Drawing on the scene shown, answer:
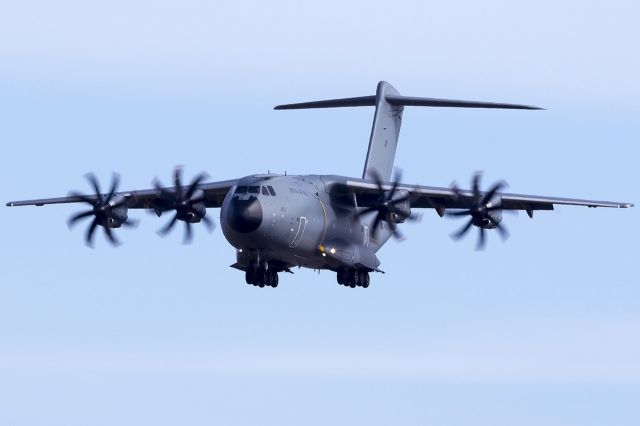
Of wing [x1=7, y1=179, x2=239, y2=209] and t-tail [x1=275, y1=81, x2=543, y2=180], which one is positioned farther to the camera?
t-tail [x1=275, y1=81, x2=543, y2=180]

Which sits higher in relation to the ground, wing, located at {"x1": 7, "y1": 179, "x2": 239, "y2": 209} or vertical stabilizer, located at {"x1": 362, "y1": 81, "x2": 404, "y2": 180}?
vertical stabilizer, located at {"x1": 362, "y1": 81, "x2": 404, "y2": 180}

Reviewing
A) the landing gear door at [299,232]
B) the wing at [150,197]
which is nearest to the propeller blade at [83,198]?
the wing at [150,197]

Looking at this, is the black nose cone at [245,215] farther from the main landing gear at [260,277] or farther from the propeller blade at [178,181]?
the propeller blade at [178,181]

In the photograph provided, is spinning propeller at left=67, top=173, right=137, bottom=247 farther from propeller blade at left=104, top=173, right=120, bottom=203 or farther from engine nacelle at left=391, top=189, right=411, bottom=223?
engine nacelle at left=391, top=189, right=411, bottom=223

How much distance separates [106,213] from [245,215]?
5805mm

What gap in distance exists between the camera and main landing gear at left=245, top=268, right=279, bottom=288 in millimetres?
48250

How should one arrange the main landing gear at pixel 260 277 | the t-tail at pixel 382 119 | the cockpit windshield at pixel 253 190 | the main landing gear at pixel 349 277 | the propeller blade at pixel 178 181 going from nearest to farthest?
the cockpit windshield at pixel 253 190
the main landing gear at pixel 260 277
the propeller blade at pixel 178 181
the main landing gear at pixel 349 277
the t-tail at pixel 382 119

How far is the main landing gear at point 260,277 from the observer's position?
4825 centimetres

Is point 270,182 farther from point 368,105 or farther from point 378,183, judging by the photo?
point 368,105

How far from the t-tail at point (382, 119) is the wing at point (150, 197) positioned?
4849 millimetres

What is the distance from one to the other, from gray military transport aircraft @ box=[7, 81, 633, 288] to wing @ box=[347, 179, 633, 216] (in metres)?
0.03

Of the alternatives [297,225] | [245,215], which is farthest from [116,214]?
[297,225]

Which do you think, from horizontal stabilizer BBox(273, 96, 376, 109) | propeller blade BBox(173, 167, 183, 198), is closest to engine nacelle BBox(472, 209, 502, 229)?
propeller blade BBox(173, 167, 183, 198)

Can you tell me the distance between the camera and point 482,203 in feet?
155
